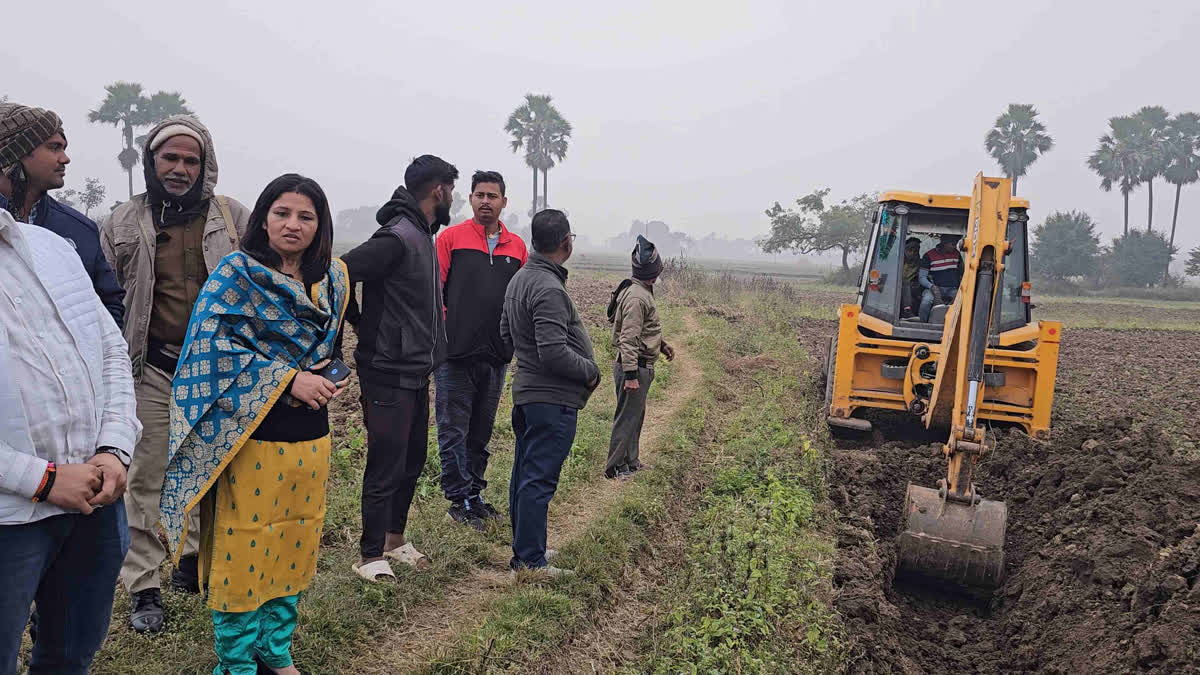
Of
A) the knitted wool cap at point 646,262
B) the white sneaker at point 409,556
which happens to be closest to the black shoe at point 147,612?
the white sneaker at point 409,556

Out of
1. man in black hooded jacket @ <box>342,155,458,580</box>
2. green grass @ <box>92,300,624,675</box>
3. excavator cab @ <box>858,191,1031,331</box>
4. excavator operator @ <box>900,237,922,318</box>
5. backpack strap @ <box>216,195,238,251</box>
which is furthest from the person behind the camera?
excavator operator @ <box>900,237,922,318</box>

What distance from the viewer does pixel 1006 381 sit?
7066 mm

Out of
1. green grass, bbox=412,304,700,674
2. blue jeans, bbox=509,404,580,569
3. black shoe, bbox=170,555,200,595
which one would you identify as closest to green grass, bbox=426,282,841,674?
green grass, bbox=412,304,700,674

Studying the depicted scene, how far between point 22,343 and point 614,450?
4672 mm

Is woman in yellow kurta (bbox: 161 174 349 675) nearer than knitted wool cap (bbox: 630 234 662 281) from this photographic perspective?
Yes

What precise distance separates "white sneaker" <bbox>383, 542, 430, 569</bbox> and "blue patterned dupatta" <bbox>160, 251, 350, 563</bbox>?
59.9 inches

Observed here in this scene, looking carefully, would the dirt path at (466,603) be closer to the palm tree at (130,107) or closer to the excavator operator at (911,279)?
the excavator operator at (911,279)

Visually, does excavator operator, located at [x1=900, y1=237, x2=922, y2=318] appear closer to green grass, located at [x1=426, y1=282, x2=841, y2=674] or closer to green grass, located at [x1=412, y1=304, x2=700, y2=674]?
green grass, located at [x1=426, y1=282, x2=841, y2=674]

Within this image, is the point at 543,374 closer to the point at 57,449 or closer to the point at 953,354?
the point at 57,449

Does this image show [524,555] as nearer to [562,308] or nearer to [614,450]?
[562,308]

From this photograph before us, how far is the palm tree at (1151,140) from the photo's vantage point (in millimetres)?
55625

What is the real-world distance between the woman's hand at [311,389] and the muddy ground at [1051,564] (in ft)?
8.83

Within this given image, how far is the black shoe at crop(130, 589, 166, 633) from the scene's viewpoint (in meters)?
3.30

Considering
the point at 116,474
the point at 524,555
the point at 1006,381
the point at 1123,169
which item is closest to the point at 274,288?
the point at 116,474
